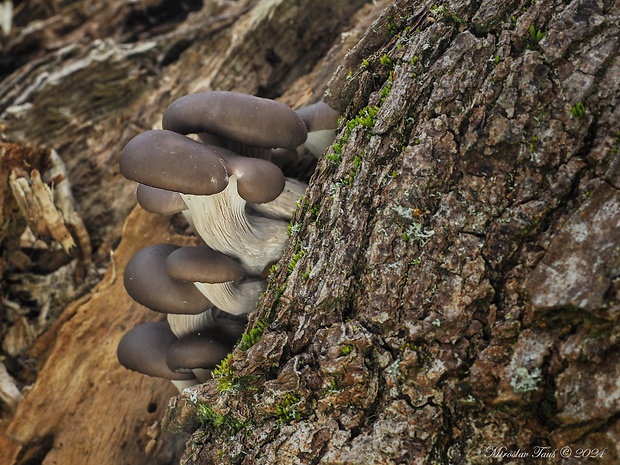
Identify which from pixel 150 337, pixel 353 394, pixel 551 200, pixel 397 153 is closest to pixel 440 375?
pixel 353 394

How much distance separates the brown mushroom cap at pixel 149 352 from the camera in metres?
3.49

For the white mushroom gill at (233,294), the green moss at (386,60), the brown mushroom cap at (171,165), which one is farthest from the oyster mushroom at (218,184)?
the green moss at (386,60)

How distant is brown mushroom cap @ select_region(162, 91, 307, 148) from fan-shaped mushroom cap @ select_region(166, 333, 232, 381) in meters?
1.28

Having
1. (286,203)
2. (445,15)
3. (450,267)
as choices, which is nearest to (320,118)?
(286,203)

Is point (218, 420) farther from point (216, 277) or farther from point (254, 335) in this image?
point (216, 277)

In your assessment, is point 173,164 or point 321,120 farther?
point 321,120

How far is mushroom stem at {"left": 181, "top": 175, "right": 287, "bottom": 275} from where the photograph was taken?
3311mm

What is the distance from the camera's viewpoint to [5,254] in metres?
4.68

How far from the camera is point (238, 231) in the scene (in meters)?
3.44

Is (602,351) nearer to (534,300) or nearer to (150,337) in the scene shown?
(534,300)

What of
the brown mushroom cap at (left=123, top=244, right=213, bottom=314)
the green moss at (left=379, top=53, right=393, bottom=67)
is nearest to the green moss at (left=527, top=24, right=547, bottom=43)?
the green moss at (left=379, top=53, right=393, bottom=67)

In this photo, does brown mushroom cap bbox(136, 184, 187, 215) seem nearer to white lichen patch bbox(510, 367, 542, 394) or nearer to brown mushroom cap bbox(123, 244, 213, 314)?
brown mushroom cap bbox(123, 244, 213, 314)

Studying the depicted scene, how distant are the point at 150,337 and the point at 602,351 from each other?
2733 mm

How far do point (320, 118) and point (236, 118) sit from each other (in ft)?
2.15
